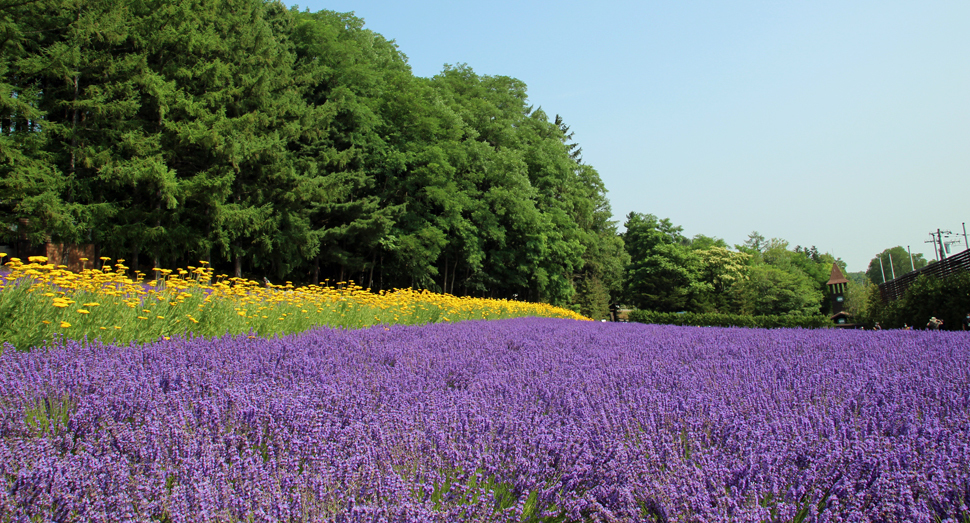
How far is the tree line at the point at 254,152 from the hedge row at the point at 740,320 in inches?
250

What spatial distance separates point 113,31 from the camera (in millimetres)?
17656

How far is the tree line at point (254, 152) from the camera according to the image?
16.8 metres

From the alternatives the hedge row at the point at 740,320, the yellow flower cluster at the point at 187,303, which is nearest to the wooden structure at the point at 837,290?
the hedge row at the point at 740,320

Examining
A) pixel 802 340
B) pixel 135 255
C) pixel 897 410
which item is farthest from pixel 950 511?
pixel 135 255

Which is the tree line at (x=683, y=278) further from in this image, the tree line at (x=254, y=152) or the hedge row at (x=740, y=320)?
the tree line at (x=254, y=152)

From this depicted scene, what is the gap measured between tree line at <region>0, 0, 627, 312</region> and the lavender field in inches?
669

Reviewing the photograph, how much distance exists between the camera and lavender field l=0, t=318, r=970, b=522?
5.31 feet

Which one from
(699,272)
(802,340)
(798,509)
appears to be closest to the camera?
Result: (798,509)

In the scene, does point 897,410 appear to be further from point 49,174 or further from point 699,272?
point 699,272

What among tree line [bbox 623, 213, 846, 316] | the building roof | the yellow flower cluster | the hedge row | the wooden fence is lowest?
the yellow flower cluster

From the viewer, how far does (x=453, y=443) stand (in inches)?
81.0

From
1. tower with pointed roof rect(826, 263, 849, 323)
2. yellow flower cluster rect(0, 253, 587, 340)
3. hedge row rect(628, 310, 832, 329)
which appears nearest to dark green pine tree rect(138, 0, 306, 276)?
yellow flower cluster rect(0, 253, 587, 340)

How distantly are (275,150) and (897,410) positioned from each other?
20.5 meters

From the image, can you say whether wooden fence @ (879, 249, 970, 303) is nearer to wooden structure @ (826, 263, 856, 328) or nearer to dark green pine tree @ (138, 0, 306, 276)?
dark green pine tree @ (138, 0, 306, 276)
